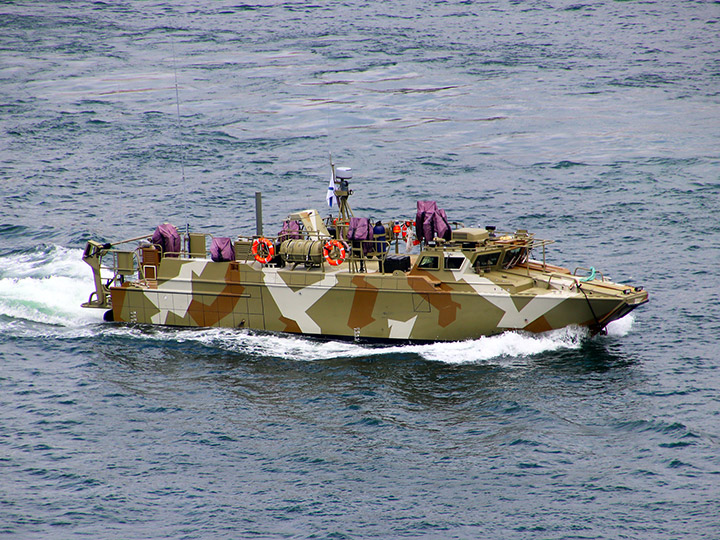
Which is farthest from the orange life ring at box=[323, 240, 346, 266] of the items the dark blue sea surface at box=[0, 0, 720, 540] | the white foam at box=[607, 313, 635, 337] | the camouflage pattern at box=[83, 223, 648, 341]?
the white foam at box=[607, 313, 635, 337]

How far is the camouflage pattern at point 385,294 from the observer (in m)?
31.7

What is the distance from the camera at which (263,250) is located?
34.1m

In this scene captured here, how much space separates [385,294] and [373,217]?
15.1 metres

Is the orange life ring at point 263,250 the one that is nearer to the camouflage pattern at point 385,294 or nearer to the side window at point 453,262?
the camouflage pattern at point 385,294

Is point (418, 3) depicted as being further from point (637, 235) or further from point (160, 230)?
point (160, 230)

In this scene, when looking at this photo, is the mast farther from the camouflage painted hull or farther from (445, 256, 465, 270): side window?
(445, 256, 465, 270): side window

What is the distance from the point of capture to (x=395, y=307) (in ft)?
107

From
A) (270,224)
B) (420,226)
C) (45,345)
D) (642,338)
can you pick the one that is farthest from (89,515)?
(270,224)

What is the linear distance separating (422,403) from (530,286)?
670 centimetres

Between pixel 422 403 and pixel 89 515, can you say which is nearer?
pixel 89 515

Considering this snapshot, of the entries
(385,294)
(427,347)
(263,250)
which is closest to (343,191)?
(263,250)

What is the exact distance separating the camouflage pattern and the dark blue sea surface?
910 mm

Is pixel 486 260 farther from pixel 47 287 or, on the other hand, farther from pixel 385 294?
pixel 47 287

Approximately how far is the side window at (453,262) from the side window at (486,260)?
0.53 metres
